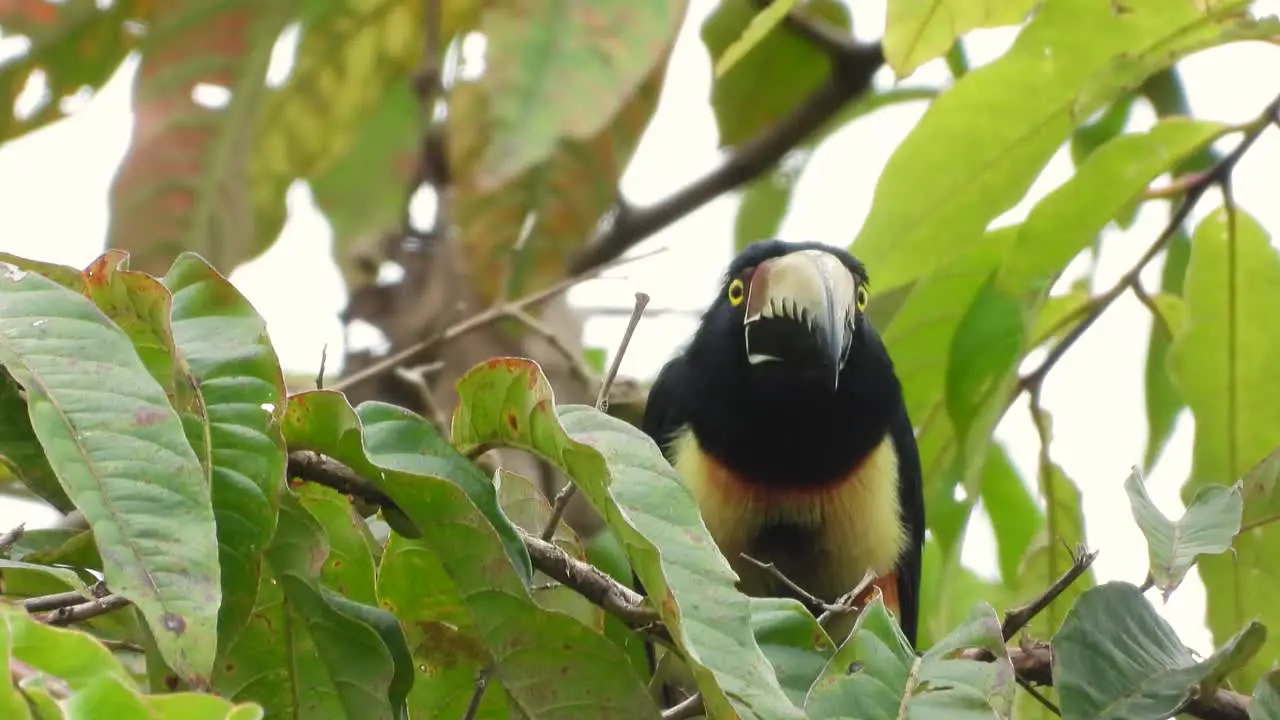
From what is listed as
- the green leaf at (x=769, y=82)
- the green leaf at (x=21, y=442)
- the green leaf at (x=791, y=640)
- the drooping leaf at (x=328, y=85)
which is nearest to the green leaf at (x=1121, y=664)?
the green leaf at (x=791, y=640)

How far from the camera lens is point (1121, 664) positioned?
132 centimetres

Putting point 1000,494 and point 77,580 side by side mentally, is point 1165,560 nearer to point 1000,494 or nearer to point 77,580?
point 77,580

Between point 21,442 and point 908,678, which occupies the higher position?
point 21,442

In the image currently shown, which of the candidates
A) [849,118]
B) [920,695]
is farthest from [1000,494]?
[920,695]

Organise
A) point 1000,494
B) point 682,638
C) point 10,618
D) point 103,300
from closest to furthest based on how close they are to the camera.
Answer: point 10,618
point 682,638
point 103,300
point 1000,494

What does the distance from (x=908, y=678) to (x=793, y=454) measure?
142 cm

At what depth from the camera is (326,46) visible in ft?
9.80

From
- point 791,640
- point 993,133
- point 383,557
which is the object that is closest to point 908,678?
point 791,640

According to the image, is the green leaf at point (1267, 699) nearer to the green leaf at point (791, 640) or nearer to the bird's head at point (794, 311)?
the green leaf at point (791, 640)

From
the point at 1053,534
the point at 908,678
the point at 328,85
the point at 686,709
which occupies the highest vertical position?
the point at 328,85

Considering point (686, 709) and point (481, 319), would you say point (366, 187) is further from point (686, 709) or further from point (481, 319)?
point (686, 709)

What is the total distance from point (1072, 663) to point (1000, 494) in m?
1.68

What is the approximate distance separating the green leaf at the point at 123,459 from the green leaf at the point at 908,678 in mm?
470

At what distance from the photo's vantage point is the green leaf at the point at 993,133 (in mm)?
2105
